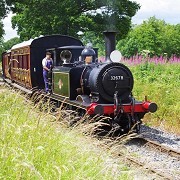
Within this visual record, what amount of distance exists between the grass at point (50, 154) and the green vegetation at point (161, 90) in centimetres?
575

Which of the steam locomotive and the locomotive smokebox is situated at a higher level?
the locomotive smokebox

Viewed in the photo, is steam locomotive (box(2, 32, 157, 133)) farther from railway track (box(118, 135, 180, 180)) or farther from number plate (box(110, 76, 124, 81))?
railway track (box(118, 135, 180, 180))

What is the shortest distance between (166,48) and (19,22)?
42.4 meters

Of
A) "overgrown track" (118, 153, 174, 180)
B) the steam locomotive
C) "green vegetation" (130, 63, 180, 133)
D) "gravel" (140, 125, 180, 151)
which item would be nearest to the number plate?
the steam locomotive

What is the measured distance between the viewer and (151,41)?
67.7 metres

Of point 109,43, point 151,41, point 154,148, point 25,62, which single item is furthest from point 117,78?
point 151,41

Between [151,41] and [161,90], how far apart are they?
54.8 metres

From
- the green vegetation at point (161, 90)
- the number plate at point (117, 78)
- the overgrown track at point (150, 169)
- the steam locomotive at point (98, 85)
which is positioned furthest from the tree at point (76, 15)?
the overgrown track at point (150, 169)

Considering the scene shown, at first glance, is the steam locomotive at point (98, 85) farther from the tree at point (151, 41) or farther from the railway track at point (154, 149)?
the tree at point (151, 41)

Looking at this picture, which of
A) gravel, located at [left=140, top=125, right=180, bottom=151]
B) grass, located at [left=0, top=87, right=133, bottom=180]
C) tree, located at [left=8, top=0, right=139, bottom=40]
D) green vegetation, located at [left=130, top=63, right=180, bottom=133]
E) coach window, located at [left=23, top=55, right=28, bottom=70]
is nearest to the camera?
grass, located at [left=0, top=87, right=133, bottom=180]

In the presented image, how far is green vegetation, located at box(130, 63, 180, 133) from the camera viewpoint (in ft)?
39.2

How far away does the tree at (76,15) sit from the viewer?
1426 inches

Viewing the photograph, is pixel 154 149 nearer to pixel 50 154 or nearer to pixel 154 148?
pixel 154 148

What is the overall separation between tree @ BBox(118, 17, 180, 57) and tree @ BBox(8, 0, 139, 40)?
18.4 metres
